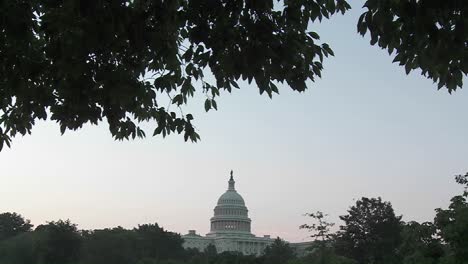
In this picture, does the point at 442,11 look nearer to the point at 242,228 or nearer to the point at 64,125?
the point at 64,125

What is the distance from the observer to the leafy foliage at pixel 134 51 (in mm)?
5496

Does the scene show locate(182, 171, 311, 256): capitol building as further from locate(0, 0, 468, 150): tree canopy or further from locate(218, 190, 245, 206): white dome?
locate(0, 0, 468, 150): tree canopy

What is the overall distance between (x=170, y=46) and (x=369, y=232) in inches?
2241

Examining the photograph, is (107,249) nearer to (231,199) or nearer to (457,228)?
(457,228)

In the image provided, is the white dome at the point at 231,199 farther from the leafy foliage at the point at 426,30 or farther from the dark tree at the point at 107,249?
the leafy foliage at the point at 426,30

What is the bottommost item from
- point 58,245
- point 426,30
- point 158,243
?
point 426,30

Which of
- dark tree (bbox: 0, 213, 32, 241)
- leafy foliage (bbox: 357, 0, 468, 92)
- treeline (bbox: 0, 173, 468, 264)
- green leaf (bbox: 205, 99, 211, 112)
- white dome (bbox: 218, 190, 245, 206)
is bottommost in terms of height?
leafy foliage (bbox: 357, 0, 468, 92)

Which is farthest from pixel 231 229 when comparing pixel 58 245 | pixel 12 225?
pixel 58 245

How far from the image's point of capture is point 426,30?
452 centimetres

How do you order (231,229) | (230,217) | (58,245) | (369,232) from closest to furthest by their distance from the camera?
(369,232) → (58,245) → (230,217) → (231,229)

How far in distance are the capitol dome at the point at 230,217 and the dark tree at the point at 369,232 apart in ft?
213

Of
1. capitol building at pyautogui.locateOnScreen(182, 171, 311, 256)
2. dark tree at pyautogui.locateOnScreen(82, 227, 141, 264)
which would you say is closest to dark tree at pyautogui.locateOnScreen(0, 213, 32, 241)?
dark tree at pyautogui.locateOnScreen(82, 227, 141, 264)

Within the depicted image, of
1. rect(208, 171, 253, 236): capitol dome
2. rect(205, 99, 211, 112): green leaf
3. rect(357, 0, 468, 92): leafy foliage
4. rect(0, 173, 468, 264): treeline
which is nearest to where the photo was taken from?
rect(357, 0, 468, 92): leafy foliage

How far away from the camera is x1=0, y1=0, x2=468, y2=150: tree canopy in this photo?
4.88m
